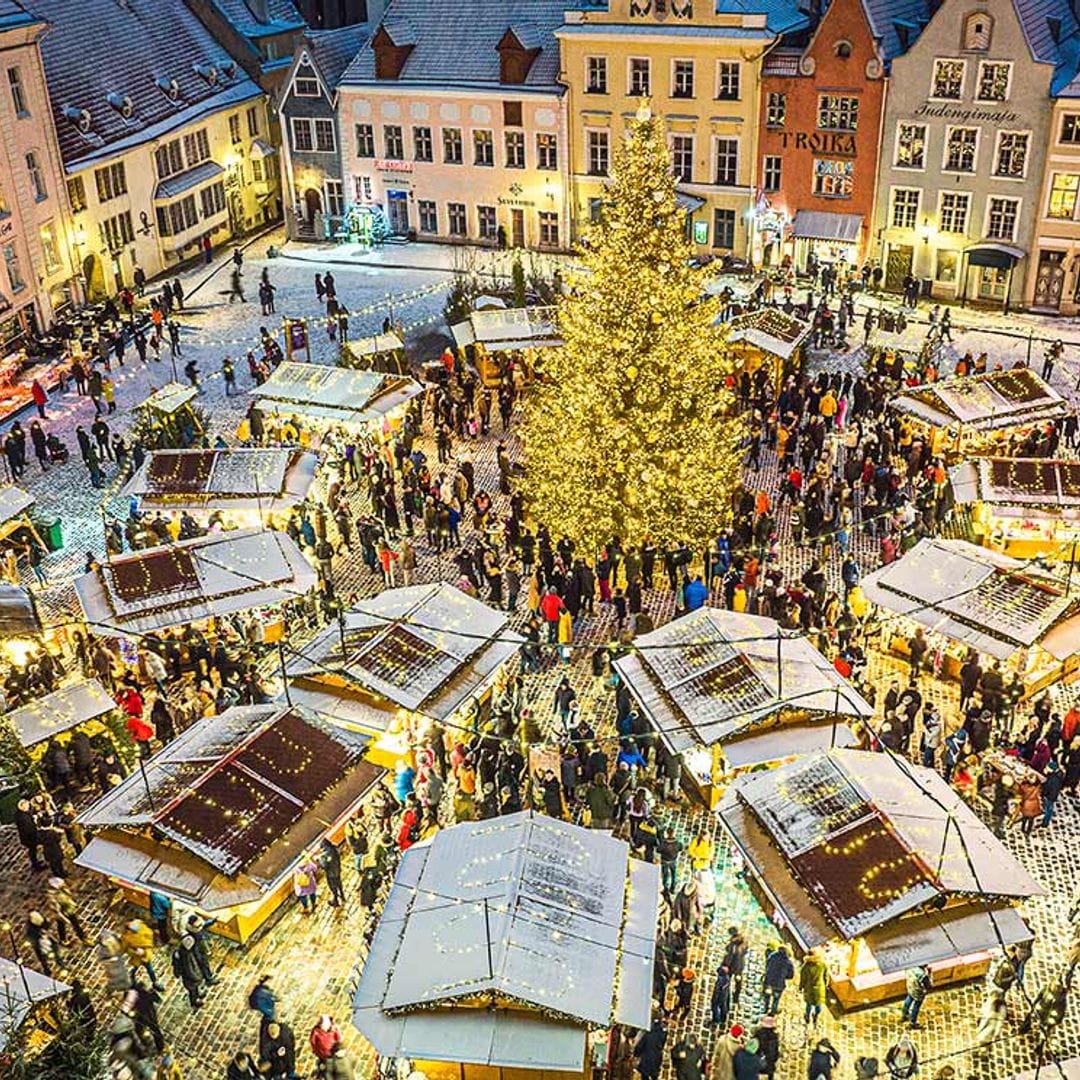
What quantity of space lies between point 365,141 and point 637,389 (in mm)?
32620

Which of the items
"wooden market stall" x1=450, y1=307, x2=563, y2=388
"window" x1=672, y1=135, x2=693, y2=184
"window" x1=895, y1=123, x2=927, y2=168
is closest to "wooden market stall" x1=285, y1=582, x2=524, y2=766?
"wooden market stall" x1=450, y1=307, x2=563, y2=388

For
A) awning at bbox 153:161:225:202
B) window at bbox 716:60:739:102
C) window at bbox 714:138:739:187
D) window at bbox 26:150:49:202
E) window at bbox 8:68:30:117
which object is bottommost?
awning at bbox 153:161:225:202

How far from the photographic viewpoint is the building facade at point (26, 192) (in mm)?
41438

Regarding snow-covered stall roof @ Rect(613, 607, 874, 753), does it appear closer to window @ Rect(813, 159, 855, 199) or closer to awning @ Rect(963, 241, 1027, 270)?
awning @ Rect(963, 241, 1027, 270)

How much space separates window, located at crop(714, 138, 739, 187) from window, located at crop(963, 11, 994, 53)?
8855mm

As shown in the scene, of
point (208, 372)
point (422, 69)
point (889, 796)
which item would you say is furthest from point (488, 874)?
point (422, 69)

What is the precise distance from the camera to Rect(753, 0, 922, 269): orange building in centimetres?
4384

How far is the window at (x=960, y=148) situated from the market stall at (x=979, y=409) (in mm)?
13775

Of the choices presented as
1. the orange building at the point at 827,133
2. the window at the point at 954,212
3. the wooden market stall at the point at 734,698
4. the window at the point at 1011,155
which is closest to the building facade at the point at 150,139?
the orange building at the point at 827,133

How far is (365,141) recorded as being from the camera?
5272 centimetres

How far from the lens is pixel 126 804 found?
18891 millimetres

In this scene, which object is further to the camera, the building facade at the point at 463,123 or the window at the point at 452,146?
the window at the point at 452,146

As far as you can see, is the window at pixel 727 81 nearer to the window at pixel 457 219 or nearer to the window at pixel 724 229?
the window at pixel 724 229

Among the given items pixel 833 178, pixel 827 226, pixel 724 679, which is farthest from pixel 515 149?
pixel 724 679
